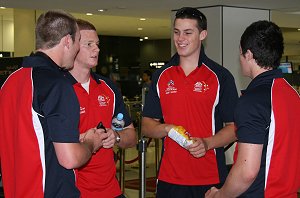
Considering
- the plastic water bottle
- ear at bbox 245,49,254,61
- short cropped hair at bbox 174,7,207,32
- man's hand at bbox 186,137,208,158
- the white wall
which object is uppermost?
the white wall

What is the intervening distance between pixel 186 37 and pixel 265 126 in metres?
1.18

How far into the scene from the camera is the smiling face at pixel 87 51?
332cm

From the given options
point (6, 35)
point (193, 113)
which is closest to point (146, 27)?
point (6, 35)

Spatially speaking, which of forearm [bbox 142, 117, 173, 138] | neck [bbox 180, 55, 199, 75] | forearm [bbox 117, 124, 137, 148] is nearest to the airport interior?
forearm [bbox 142, 117, 173, 138]

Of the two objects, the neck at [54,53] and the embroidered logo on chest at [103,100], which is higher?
the neck at [54,53]

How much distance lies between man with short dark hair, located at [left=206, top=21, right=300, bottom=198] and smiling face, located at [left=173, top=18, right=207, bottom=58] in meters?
0.81

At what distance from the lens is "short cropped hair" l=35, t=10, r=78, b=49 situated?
264 cm

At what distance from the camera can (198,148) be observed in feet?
10.9

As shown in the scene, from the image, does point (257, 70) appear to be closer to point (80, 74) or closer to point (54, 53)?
point (54, 53)

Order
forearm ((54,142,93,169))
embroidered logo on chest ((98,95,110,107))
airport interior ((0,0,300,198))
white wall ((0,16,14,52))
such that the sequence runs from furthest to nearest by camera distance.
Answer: white wall ((0,16,14,52)), airport interior ((0,0,300,198)), embroidered logo on chest ((98,95,110,107)), forearm ((54,142,93,169))

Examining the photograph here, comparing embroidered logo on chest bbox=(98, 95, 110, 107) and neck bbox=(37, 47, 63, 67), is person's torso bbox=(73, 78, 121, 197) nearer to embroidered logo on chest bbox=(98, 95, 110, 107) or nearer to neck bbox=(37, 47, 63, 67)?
embroidered logo on chest bbox=(98, 95, 110, 107)

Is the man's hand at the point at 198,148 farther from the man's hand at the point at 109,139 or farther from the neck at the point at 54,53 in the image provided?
the neck at the point at 54,53

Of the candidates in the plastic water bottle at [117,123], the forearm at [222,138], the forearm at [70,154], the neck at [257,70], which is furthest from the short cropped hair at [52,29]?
the forearm at [222,138]

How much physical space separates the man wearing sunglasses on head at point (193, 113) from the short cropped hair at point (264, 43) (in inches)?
31.7
